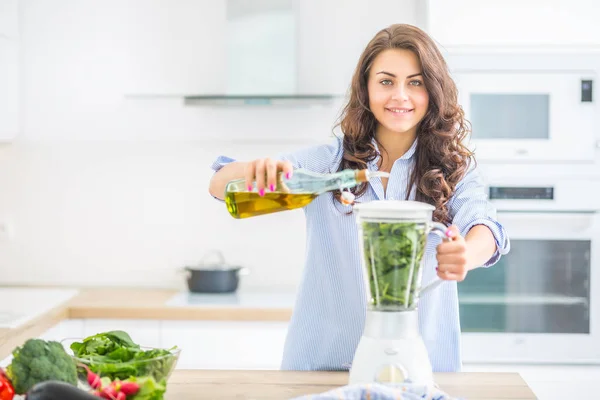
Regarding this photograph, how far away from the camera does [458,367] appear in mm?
1730

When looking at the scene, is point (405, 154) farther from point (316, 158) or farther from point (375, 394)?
point (375, 394)

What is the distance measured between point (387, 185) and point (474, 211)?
21 cm

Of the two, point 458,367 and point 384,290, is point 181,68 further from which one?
point 384,290

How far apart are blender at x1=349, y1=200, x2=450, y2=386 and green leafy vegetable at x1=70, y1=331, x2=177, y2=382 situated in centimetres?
31

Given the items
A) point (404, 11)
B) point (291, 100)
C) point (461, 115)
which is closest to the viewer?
point (461, 115)

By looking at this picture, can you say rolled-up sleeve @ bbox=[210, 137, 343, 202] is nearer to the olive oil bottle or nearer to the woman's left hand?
the olive oil bottle

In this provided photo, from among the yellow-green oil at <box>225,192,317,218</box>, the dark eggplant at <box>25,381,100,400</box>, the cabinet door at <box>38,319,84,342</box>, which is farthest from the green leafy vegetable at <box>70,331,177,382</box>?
the cabinet door at <box>38,319,84,342</box>

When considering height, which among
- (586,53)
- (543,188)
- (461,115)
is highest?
(586,53)

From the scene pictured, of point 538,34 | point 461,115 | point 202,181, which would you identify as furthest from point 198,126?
point 461,115

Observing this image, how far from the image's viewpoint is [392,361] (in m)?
1.24

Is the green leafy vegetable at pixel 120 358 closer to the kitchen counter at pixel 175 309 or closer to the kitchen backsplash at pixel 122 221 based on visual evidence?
the kitchen counter at pixel 175 309

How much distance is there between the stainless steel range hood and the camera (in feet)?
9.59

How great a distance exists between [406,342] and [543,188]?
1609mm

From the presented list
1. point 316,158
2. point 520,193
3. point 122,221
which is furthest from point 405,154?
point 122,221
